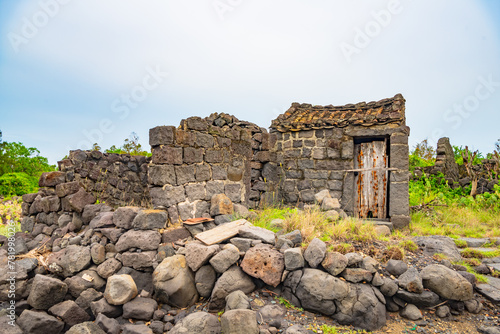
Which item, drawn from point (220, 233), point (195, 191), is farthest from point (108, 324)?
point (195, 191)

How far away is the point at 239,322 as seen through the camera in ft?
10.8

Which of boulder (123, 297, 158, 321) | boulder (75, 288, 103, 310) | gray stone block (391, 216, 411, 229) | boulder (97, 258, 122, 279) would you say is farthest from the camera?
gray stone block (391, 216, 411, 229)

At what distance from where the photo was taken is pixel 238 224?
4.98 meters

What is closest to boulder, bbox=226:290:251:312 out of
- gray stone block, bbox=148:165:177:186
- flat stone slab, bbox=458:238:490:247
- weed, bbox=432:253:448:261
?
gray stone block, bbox=148:165:177:186

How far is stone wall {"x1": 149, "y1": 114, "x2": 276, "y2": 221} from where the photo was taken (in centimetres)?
495

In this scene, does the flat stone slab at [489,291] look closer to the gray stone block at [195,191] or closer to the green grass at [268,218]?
the green grass at [268,218]

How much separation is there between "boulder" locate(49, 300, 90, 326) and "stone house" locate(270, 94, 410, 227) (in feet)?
18.5

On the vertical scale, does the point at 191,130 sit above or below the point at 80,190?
above

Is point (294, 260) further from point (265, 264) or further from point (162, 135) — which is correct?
point (162, 135)

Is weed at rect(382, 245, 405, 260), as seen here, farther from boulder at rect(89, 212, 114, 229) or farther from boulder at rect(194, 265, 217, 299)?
boulder at rect(89, 212, 114, 229)

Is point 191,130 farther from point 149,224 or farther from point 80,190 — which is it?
point 80,190

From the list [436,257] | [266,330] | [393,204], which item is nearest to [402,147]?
[393,204]

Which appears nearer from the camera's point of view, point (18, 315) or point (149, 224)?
point (18, 315)

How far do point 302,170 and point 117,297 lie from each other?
18.6 ft
